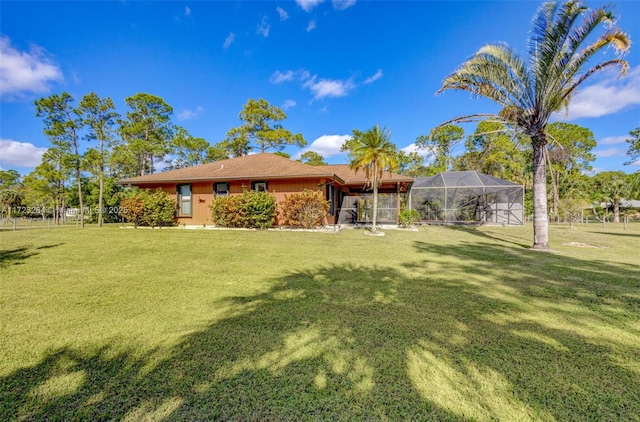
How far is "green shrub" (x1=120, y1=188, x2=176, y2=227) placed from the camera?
1394cm

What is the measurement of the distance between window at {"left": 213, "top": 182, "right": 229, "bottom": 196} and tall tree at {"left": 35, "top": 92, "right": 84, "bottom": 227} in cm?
993

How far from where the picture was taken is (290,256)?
6.95 metres

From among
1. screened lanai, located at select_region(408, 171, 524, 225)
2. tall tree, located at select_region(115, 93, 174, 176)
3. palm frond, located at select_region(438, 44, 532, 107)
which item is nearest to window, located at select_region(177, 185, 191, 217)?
tall tree, located at select_region(115, 93, 174, 176)

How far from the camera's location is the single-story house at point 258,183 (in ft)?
44.0

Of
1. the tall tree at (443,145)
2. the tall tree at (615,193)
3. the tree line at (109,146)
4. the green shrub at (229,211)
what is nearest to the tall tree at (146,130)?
the tree line at (109,146)

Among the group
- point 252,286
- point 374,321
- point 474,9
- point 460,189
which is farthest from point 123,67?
point 460,189

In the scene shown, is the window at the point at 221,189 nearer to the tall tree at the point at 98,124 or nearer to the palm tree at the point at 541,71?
the tall tree at the point at 98,124

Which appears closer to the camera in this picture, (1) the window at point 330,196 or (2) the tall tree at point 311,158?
(1) the window at point 330,196

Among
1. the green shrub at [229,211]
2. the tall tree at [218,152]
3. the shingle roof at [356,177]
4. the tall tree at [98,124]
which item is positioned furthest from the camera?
the tall tree at [218,152]

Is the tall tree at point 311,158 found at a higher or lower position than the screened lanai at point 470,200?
higher

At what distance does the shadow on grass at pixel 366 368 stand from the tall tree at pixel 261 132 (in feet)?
82.2

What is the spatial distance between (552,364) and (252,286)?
3855 millimetres

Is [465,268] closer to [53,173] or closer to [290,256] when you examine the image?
[290,256]

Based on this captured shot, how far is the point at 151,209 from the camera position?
45.7 feet
